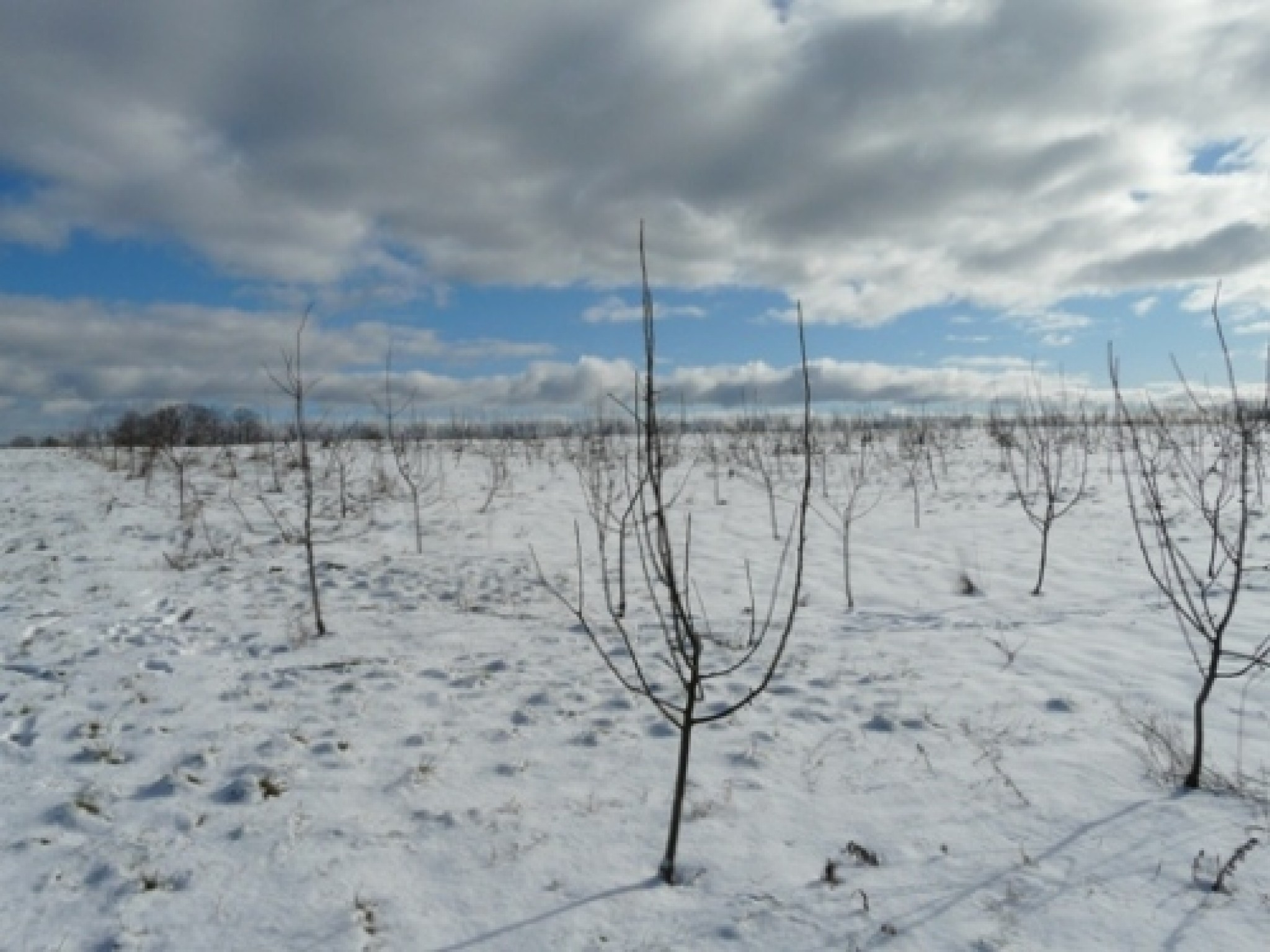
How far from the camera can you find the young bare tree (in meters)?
2.62

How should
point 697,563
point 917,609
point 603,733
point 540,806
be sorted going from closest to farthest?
1. point 540,806
2. point 603,733
3. point 917,609
4. point 697,563

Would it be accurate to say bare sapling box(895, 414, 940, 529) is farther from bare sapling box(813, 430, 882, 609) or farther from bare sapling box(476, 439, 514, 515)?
bare sapling box(476, 439, 514, 515)

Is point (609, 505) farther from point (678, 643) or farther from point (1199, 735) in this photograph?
point (1199, 735)

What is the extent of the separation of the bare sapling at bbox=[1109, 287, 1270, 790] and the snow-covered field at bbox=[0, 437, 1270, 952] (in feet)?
0.88

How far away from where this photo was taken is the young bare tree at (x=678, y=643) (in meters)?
2.62

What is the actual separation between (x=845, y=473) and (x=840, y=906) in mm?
15716

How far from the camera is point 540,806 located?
3582mm

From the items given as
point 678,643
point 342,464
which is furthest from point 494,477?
point 678,643

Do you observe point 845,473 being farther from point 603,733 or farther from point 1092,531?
point 603,733

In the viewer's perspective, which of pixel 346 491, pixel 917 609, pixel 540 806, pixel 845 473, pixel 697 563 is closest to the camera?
A: pixel 540 806

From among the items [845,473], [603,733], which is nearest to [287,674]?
[603,733]

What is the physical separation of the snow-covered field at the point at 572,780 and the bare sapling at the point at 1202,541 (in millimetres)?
267

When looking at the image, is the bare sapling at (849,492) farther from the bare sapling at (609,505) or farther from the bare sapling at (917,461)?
the bare sapling at (609,505)

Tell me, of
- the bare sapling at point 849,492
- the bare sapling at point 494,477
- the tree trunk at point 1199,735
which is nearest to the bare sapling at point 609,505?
the bare sapling at point 494,477
